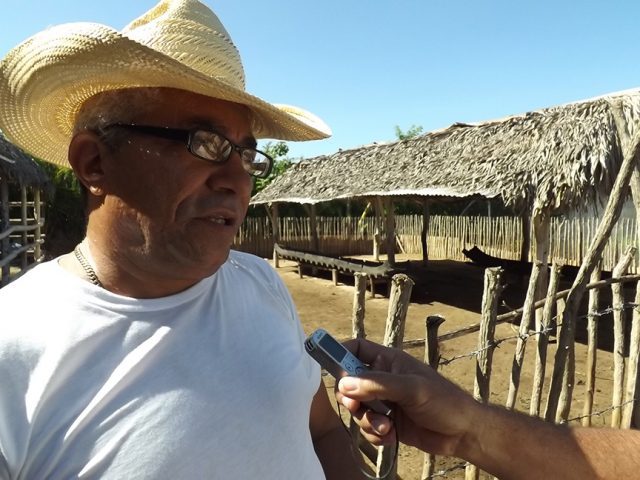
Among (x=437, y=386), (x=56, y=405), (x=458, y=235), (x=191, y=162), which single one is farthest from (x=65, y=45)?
(x=458, y=235)

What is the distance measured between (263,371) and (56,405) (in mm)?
491

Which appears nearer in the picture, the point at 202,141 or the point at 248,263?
the point at 202,141

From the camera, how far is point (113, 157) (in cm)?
128

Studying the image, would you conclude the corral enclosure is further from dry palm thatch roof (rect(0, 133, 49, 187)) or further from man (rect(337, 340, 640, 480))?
man (rect(337, 340, 640, 480))

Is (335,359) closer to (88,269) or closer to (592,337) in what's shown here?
(88,269)

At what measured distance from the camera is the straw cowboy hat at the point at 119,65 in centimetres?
123

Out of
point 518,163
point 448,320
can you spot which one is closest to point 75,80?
point 518,163

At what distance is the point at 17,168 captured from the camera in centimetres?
901

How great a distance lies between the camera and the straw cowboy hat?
123cm

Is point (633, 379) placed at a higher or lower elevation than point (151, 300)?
lower

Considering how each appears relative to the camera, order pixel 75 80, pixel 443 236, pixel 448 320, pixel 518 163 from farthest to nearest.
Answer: pixel 443 236
pixel 448 320
pixel 518 163
pixel 75 80

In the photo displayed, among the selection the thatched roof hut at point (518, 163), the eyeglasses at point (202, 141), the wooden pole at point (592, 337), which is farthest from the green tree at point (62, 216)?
the eyeglasses at point (202, 141)

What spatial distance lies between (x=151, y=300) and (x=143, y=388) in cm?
23

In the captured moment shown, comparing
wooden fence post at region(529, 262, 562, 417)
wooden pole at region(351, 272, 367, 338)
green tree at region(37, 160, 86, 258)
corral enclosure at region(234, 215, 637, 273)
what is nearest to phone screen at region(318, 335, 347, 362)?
wooden pole at region(351, 272, 367, 338)
